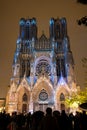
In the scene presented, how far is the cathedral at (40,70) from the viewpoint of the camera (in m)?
43.3

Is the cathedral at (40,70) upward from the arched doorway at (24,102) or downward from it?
upward

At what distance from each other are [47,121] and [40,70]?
4034cm

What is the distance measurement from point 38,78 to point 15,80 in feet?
15.6

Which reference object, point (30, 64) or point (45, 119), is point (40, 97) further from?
point (45, 119)

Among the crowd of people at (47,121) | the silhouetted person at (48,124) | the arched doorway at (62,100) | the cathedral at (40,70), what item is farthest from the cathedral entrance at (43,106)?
the silhouetted person at (48,124)

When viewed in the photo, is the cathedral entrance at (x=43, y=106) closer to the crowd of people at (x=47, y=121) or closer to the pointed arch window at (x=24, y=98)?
the pointed arch window at (x=24, y=98)

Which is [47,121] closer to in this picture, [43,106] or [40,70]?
[43,106]

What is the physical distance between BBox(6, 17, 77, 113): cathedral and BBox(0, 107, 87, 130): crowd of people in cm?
3097

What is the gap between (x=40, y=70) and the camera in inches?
1871

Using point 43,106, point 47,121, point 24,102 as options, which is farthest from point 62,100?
point 47,121

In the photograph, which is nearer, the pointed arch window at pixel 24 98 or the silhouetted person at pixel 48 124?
the silhouetted person at pixel 48 124

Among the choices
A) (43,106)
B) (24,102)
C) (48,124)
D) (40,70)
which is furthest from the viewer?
(40,70)

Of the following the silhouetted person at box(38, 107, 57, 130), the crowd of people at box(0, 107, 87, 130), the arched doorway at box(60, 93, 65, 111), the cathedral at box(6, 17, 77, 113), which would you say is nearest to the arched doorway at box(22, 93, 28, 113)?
the cathedral at box(6, 17, 77, 113)

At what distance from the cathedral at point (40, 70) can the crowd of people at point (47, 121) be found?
3097 centimetres
